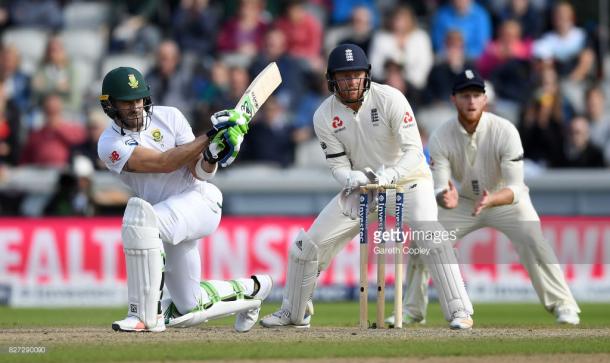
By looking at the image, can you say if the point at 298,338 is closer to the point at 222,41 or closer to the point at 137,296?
the point at 137,296

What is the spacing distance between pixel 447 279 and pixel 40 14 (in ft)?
34.2

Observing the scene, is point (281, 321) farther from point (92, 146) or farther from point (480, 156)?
point (92, 146)

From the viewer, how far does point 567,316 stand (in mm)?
9820

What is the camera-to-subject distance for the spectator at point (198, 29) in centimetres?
1661

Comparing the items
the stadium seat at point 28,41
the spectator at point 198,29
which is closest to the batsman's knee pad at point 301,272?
the spectator at point 198,29

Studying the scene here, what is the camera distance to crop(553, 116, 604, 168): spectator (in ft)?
46.9

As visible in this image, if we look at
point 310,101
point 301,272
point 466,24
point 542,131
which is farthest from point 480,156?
point 466,24

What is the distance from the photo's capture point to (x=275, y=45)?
15758 millimetres

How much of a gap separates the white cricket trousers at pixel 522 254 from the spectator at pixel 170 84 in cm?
640

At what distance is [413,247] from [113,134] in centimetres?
259

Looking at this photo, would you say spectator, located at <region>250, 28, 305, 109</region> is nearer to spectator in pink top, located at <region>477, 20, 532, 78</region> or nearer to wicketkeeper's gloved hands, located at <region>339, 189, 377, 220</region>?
spectator in pink top, located at <region>477, 20, 532, 78</region>

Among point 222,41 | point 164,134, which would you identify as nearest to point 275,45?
point 222,41

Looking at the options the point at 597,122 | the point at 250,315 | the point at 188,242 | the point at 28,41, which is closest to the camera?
the point at 188,242

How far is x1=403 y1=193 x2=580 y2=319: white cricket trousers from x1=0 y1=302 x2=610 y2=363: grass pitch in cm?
26
